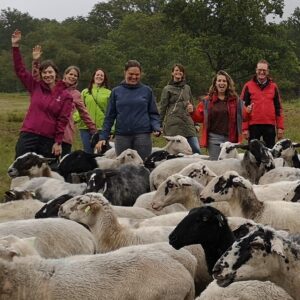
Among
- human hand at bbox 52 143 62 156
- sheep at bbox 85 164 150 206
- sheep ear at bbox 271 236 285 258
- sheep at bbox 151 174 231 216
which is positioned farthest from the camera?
human hand at bbox 52 143 62 156

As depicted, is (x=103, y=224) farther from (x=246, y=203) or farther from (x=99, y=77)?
(x=99, y=77)

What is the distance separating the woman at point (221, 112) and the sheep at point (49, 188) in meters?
2.68

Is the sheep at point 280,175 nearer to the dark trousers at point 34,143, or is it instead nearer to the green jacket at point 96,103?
the dark trousers at point 34,143

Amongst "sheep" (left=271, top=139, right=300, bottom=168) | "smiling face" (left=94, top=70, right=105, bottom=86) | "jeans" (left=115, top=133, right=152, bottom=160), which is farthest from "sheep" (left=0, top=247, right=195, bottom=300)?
"smiling face" (left=94, top=70, right=105, bottom=86)

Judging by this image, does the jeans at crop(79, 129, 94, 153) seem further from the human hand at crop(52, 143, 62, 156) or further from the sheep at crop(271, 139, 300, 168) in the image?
the sheep at crop(271, 139, 300, 168)

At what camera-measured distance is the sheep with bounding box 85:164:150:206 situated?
849 cm

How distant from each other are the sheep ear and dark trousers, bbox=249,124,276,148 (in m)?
6.80

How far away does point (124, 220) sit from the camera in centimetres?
696

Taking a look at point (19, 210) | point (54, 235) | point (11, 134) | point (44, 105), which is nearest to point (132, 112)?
point (44, 105)

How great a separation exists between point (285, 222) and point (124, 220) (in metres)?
1.74

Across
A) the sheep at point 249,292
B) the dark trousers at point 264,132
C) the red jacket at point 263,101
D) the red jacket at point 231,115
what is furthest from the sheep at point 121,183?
the sheep at point 249,292

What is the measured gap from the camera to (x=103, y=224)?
6.49 meters

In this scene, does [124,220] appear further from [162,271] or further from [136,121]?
[136,121]

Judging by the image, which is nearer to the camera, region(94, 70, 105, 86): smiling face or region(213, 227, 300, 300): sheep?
region(213, 227, 300, 300): sheep
